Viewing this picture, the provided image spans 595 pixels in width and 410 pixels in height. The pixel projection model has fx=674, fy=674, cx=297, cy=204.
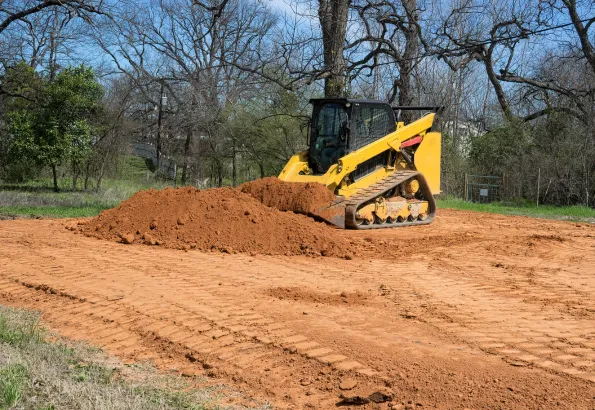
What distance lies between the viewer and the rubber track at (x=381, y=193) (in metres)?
13.3

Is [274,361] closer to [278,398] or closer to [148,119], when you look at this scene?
[278,398]

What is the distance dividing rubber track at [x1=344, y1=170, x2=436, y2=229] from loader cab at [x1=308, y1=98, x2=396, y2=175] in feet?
3.19

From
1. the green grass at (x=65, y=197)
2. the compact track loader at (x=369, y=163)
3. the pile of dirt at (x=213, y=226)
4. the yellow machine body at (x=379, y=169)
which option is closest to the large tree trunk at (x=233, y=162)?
the green grass at (x=65, y=197)

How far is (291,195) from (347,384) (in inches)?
350

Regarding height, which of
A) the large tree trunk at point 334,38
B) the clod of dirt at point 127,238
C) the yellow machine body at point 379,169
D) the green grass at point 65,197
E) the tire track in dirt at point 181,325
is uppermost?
the large tree trunk at point 334,38

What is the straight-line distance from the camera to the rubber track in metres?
13.3

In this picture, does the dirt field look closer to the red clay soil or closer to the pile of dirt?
the pile of dirt

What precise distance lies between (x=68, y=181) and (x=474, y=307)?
24.4 metres

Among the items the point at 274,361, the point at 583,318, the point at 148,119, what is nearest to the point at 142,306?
the point at 274,361

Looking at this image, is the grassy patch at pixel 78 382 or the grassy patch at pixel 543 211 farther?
the grassy patch at pixel 543 211

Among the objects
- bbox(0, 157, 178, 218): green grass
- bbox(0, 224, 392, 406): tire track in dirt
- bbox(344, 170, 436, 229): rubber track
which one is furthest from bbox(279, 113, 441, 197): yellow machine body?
bbox(0, 224, 392, 406): tire track in dirt

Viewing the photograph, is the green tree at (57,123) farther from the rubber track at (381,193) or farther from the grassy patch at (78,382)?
the grassy patch at (78,382)

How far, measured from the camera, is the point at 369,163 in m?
15.0

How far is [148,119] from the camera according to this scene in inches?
1820
